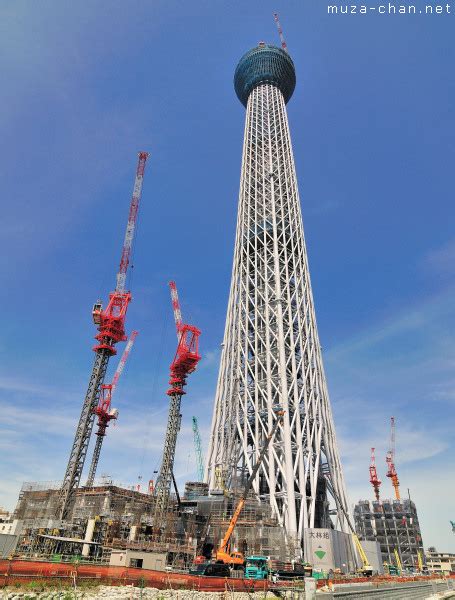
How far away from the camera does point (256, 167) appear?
9188 cm

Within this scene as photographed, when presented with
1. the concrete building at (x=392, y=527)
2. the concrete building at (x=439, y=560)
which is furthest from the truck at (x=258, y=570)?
the concrete building at (x=439, y=560)

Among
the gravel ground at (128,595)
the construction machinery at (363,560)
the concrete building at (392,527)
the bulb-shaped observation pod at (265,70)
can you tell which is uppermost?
the bulb-shaped observation pod at (265,70)

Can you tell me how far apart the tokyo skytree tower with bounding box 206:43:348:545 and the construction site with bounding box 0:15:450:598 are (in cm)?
23

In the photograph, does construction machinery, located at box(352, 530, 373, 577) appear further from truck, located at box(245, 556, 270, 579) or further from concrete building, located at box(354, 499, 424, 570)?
concrete building, located at box(354, 499, 424, 570)

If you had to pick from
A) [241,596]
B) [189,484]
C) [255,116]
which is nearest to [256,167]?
[255,116]

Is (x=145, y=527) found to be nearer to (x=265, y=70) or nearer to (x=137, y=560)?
(x=137, y=560)

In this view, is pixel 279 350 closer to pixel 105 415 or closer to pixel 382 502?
pixel 105 415

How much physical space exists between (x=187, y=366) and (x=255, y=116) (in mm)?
64969

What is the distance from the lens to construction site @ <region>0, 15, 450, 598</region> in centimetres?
5050

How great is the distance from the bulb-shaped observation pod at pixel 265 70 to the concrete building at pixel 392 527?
147852mm

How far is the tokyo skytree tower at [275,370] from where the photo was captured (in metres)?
60.0

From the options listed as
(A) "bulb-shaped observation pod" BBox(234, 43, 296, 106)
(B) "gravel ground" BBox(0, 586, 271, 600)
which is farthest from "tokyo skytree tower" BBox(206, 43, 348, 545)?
(B) "gravel ground" BBox(0, 586, 271, 600)

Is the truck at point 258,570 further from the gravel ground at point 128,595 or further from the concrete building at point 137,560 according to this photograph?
the gravel ground at point 128,595

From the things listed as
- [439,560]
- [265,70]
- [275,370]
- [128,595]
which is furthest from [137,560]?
[439,560]
